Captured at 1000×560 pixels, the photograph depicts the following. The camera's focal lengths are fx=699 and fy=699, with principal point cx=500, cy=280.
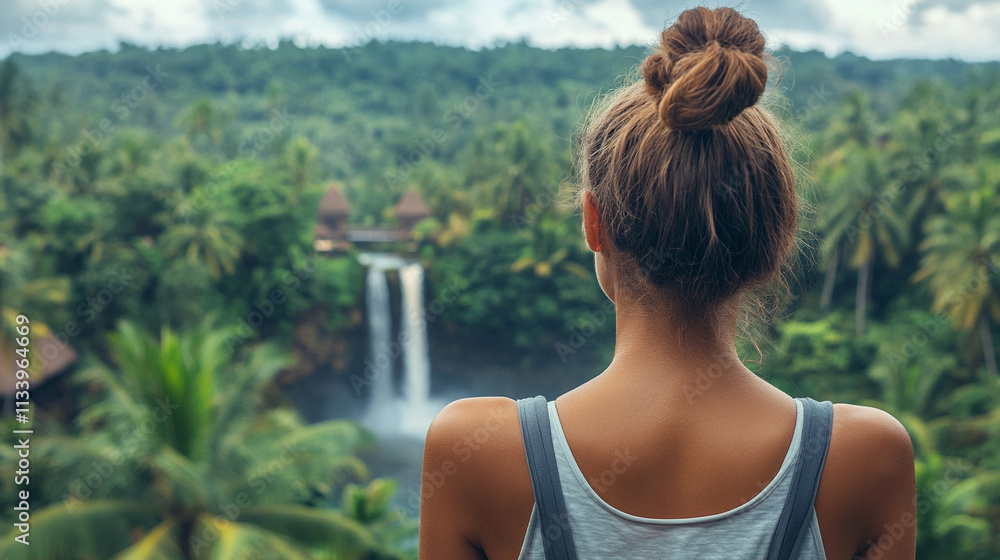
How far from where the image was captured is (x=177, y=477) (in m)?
7.12

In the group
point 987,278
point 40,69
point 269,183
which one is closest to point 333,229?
point 269,183

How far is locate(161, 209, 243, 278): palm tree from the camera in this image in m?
18.8

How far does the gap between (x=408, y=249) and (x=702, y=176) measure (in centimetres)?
2357

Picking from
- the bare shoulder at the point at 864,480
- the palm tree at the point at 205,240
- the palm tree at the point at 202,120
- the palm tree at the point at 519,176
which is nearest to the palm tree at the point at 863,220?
the palm tree at the point at 519,176

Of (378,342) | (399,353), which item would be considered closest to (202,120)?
(378,342)

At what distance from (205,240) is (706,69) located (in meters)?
19.9

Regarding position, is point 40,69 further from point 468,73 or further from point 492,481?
point 492,481

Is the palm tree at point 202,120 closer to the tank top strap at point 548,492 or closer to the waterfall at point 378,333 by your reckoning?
the waterfall at point 378,333

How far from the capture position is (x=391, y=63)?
48.3 meters

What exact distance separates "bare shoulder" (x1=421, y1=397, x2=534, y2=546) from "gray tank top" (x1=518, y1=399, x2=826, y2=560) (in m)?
0.04

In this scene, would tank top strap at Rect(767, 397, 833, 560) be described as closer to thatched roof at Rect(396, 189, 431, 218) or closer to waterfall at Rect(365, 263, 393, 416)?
waterfall at Rect(365, 263, 393, 416)

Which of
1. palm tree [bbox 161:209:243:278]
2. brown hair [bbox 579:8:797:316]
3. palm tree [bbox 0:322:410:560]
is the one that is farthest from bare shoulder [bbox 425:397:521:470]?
palm tree [bbox 161:209:243:278]

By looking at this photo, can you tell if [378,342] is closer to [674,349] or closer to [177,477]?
[177,477]

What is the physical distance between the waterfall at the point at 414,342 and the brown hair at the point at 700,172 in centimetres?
2159
